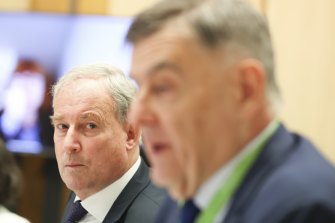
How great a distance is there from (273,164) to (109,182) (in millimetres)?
837

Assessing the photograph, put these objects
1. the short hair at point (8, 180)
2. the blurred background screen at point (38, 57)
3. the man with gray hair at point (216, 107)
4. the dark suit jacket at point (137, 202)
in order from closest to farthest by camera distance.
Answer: the man with gray hair at point (216, 107)
the dark suit jacket at point (137, 202)
the short hair at point (8, 180)
the blurred background screen at point (38, 57)

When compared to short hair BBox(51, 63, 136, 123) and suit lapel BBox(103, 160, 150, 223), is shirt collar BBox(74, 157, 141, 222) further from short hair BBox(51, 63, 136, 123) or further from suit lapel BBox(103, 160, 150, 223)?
short hair BBox(51, 63, 136, 123)

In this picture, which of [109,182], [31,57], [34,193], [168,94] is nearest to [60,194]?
[34,193]

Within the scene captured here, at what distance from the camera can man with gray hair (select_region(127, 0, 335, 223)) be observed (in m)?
0.98

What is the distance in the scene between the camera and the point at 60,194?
3.69m

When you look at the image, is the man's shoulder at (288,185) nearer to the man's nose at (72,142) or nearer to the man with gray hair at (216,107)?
the man with gray hair at (216,107)

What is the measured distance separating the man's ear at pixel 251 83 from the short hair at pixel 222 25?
27mm

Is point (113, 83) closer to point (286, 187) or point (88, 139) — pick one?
point (88, 139)

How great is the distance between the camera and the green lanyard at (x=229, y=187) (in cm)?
99

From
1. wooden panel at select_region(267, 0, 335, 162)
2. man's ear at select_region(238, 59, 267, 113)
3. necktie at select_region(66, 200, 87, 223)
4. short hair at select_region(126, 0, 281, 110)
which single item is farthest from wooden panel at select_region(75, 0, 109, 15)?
man's ear at select_region(238, 59, 267, 113)

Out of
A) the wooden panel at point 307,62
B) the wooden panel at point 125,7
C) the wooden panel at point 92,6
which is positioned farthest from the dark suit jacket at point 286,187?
the wooden panel at point 92,6

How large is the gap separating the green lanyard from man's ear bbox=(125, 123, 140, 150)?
80 cm

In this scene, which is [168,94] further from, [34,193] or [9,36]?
[34,193]

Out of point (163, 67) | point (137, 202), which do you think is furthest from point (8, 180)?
point (163, 67)
